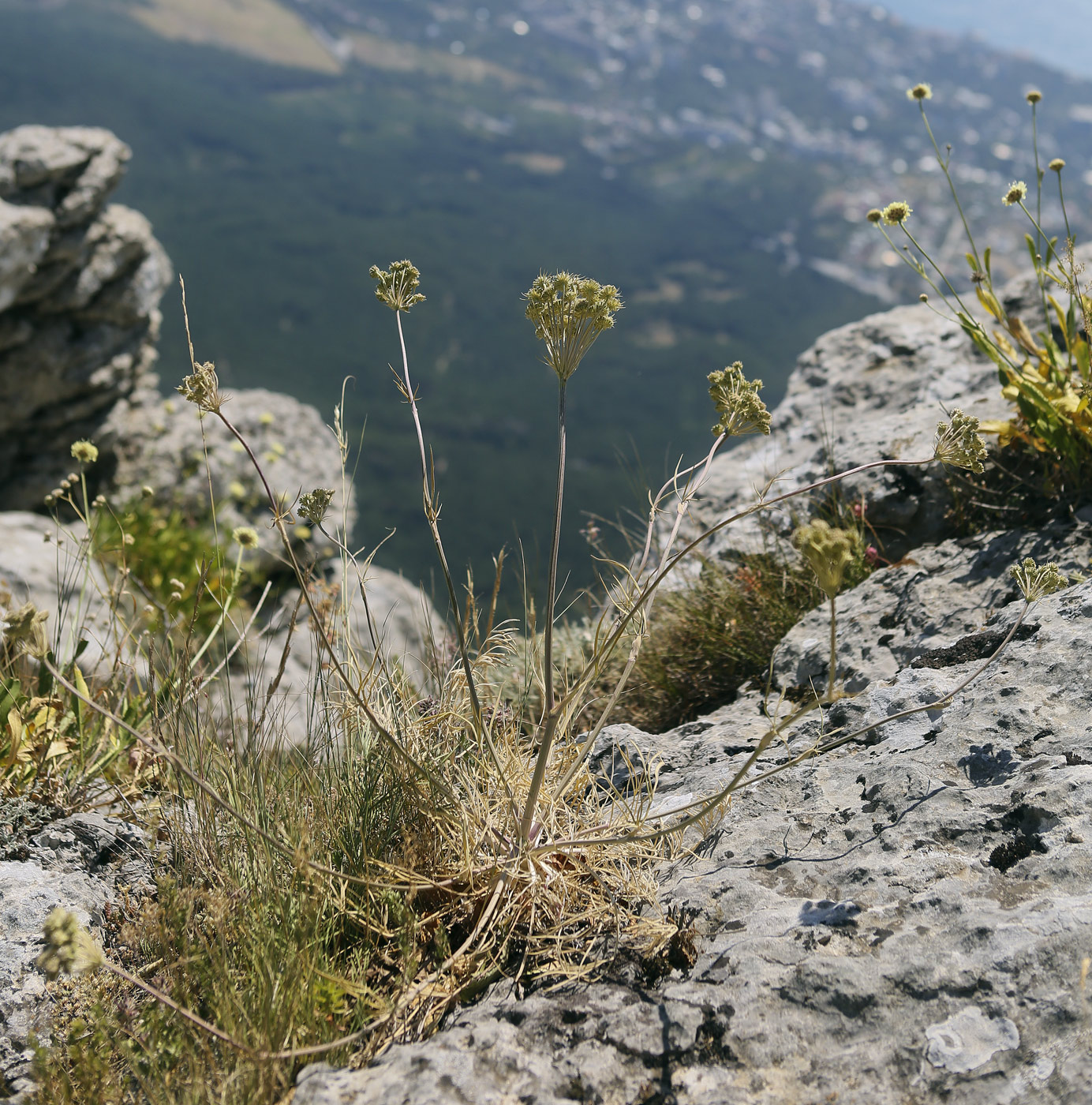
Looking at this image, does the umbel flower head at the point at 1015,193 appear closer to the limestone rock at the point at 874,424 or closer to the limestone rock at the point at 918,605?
the limestone rock at the point at 874,424

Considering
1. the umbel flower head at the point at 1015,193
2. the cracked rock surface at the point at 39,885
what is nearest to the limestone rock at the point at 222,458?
the cracked rock surface at the point at 39,885

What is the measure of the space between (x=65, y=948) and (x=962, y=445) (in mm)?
2007

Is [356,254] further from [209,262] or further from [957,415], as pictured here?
[957,415]

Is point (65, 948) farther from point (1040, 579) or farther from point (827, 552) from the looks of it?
point (1040, 579)

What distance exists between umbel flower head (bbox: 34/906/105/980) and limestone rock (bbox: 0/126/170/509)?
825 cm

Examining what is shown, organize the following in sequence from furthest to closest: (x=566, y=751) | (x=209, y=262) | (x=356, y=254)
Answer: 1. (x=356, y=254)
2. (x=209, y=262)
3. (x=566, y=751)

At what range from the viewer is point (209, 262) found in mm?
148125

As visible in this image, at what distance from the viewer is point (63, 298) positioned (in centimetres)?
857

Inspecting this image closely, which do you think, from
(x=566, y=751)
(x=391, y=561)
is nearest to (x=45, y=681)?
(x=566, y=751)

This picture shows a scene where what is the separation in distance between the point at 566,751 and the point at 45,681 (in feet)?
6.15

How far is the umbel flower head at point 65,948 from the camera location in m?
1.37

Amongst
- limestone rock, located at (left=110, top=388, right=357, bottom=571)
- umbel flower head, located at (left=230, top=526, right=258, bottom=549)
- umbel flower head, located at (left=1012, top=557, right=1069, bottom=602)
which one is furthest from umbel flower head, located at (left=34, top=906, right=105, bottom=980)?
limestone rock, located at (left=110, top=388, right=357, bottom=571)

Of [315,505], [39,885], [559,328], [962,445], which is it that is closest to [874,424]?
[962,445]

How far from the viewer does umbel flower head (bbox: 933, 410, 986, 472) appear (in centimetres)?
174
